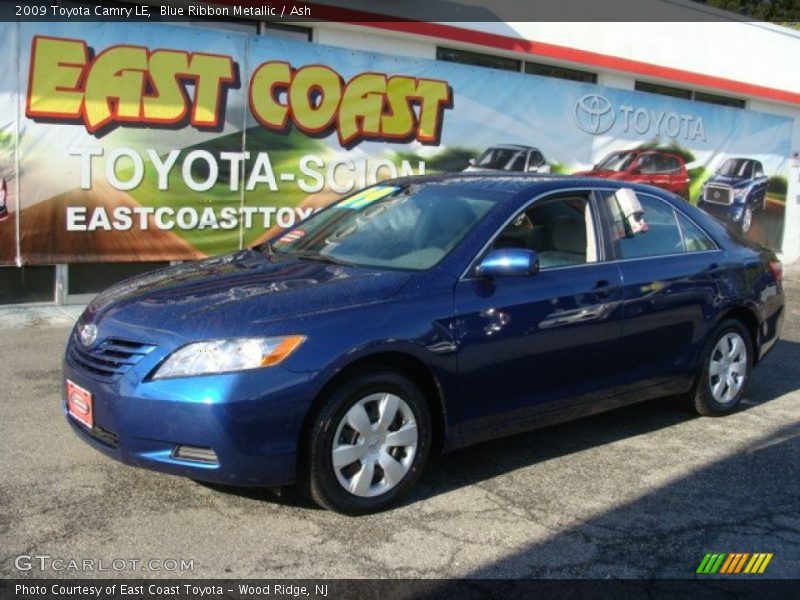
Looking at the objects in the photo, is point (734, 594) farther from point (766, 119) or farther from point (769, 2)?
point (769, 2)

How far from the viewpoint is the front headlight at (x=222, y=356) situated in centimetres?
376

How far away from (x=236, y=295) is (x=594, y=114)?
32.8 ft

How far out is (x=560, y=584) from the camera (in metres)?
3.59

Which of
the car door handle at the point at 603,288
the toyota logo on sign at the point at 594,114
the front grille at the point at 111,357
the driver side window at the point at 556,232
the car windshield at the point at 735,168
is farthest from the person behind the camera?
the car windshield at the point at 735,168

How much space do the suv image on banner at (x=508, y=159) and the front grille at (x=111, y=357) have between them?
8055 millimetres

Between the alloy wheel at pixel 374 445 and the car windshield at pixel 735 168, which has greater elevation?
the car windshield at pixel 735 168

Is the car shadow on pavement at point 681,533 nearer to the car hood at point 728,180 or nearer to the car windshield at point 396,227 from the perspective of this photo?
the car windshield at point 396,227

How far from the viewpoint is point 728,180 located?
15.6m

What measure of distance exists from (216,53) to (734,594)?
294 inches

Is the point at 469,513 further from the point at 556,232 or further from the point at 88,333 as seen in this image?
the point at 88,333

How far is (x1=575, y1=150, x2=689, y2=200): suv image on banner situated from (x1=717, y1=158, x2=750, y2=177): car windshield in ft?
3.57

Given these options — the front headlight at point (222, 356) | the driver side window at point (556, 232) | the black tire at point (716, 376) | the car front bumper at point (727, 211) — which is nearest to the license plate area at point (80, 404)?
the front headlight at point (222, 356)

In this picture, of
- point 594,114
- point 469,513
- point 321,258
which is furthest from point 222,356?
point 594,114

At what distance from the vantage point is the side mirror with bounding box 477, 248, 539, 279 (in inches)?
174
